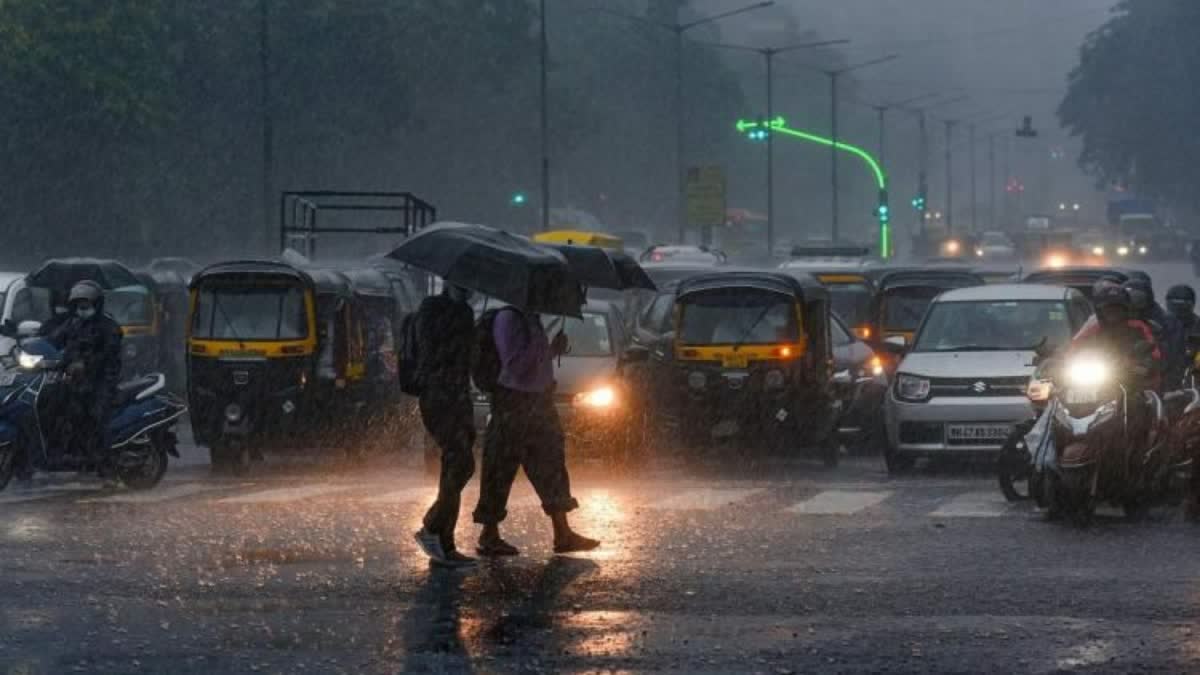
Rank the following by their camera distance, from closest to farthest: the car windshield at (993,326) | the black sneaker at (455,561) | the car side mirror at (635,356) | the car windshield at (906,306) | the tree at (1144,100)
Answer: the black sneaker at (455,561)
the car windshield at (993,326)
the car side mirror at (635,356)
the car windshield at (906,306)
the tree at (1144,100)

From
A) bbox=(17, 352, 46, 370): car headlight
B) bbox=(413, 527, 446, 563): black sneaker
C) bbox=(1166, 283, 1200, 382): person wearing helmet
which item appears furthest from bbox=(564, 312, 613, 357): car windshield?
bbox=(413, 527, 446, 563): black sneaker

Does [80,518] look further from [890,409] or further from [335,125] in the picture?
[335,125]

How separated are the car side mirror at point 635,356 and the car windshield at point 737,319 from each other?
83 centimetres

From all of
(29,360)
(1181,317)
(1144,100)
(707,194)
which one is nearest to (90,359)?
(29,360)

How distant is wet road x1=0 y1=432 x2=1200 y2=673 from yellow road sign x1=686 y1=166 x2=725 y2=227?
2186 inches

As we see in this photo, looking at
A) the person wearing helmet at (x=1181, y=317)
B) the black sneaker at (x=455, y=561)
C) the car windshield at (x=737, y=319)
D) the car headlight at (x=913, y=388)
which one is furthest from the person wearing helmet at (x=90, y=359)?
the person wearing helmet at (x=1181, y=317)

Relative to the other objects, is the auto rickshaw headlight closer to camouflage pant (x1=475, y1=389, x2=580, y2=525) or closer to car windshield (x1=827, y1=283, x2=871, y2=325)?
car windshield (x1=827, y1=283, x2=871, y2=325)

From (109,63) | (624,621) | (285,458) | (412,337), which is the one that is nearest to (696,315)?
(285,458)

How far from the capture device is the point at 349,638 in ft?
36.7

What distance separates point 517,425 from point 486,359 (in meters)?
0.43

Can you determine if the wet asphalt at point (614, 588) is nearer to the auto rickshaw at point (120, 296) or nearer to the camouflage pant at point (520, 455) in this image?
the camouflage pant at point (520, 455)

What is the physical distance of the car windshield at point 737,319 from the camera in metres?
24.2

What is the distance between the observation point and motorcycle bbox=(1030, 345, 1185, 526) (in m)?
16.3

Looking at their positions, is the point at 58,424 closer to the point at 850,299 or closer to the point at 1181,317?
the point at 1181,317
